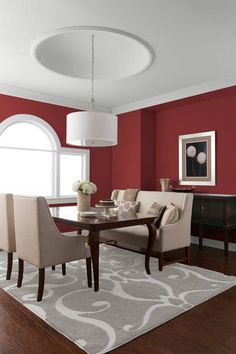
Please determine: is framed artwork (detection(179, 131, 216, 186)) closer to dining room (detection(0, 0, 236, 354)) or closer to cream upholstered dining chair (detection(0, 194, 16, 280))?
dining room (detection(0, 0, 236, 354))

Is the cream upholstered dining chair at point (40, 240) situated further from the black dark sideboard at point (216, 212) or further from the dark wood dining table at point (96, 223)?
the black dark sideboard at point (216, 212)

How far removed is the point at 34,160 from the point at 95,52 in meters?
2.53

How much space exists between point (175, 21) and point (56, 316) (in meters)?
2.91

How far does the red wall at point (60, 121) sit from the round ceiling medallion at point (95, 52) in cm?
139

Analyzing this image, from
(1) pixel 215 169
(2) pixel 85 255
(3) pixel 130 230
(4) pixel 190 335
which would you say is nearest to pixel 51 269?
(2) pixel 85 255

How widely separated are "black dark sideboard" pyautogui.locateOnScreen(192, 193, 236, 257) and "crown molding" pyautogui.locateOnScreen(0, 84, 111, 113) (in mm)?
2929

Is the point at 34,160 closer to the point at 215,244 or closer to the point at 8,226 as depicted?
the point at 8,226

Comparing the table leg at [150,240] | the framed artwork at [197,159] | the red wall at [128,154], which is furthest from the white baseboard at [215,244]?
the table leg at [150,240]

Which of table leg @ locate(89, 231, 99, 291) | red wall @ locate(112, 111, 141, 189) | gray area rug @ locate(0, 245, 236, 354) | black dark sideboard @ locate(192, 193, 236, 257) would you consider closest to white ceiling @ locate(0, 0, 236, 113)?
red wall @ locate(112, 111, 141, 189)

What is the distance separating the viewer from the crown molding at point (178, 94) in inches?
175

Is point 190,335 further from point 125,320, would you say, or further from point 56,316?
point 56,316

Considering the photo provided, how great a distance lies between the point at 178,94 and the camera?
5.12 metres

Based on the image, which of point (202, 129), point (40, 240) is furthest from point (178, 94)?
point (40, 240)

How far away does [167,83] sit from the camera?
4.73 metres
